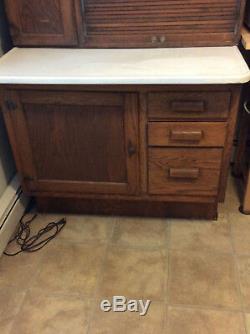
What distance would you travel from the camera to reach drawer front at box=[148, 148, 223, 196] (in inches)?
60.2

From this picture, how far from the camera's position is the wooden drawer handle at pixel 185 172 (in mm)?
1563

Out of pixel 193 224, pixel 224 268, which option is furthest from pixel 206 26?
pixel 224 268

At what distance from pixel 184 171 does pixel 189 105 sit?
310mm

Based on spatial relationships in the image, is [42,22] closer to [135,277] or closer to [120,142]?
[120,142]

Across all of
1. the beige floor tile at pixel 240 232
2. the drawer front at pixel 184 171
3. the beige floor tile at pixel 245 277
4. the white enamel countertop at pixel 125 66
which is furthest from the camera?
the beige floor tile at pixel 240 232

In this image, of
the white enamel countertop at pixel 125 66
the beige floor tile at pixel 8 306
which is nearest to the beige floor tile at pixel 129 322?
the beige floor tile at pixel 8 306

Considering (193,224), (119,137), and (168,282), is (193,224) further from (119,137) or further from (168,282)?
(119,137)

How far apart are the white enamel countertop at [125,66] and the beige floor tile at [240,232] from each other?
76 centimetres

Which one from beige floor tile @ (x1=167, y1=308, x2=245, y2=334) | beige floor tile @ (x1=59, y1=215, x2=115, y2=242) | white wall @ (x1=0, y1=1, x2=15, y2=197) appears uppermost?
white wall @ (x1=0, y1=1, x2=15, y2=197)

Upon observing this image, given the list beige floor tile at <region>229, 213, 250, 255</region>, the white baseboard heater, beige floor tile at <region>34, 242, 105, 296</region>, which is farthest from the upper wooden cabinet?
beige floor tile at <region>34, 242, 105, 296</region>

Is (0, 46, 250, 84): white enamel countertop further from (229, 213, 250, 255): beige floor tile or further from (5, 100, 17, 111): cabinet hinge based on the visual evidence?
(229, 213, 250, 255): beige floor tile

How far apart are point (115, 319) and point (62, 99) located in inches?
35.4

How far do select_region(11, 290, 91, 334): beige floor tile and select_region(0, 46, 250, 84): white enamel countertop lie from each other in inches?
34.4

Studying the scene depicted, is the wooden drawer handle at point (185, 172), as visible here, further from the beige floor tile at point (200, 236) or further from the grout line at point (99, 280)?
the grout line at point (99, 280)
